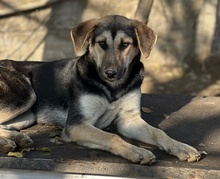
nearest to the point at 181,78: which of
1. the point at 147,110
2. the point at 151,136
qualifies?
the point at 147,110

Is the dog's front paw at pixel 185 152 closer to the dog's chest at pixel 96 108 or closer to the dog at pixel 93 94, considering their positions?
the dog at pixel 93 94

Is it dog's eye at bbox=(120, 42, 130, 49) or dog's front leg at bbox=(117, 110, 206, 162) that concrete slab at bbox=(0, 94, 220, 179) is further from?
dog's eye at bbox=(120, 42, 130, 49)

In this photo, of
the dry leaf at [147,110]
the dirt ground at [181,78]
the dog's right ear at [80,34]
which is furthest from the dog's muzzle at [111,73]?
the dirt ground at [181,78]

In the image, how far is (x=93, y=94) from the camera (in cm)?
502

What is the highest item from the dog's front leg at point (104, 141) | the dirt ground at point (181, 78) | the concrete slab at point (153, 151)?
the dog's front leg at point (104, 141)

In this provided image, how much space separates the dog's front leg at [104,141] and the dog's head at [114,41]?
0.48 meters

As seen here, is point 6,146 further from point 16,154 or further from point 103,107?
point 103,107

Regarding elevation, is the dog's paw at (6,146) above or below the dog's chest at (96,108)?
below

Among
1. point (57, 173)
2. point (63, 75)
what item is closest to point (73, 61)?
point (63, 75)

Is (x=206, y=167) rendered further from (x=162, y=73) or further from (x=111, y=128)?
(x=162, y=73)

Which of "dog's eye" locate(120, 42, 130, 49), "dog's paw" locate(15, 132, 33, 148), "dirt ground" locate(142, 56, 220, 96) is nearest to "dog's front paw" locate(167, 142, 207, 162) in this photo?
"dog's eye" locate(120, 42, 130, 49)

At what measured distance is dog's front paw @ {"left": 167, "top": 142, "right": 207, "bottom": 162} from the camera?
Answer: 173 inches

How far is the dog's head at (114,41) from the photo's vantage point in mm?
4812

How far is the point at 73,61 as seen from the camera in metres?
5.52
